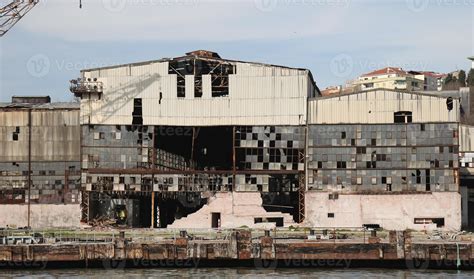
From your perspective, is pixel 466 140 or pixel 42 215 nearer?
pixel 42 215

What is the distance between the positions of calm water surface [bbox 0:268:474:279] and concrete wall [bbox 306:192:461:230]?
21.0 m

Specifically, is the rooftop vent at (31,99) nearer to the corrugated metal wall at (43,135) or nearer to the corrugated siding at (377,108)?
the corrugated metal wall at (43,135)

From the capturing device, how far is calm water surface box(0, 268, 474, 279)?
62.5 m

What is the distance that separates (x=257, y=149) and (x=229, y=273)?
26.3 m

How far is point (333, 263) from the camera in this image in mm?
66312

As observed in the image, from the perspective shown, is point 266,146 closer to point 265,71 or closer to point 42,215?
point 265,71

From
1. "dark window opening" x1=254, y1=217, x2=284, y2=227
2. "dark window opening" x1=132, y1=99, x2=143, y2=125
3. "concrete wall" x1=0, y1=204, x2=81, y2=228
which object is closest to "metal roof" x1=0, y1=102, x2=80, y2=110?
"dark window opening" x1=132, y1=99, x2=143, y2=125

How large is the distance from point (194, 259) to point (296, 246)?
24.1ft

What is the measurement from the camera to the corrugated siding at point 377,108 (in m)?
86.9

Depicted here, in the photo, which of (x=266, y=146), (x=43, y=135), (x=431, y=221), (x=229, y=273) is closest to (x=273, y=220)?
(x=266, y=146)

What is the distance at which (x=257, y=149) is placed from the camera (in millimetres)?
89188

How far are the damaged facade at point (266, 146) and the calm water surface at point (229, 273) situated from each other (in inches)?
854

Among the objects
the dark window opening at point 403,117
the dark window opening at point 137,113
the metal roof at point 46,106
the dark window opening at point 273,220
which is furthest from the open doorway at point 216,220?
the dark window opening at point 403,117

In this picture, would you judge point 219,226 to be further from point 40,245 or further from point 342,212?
point 40,245
